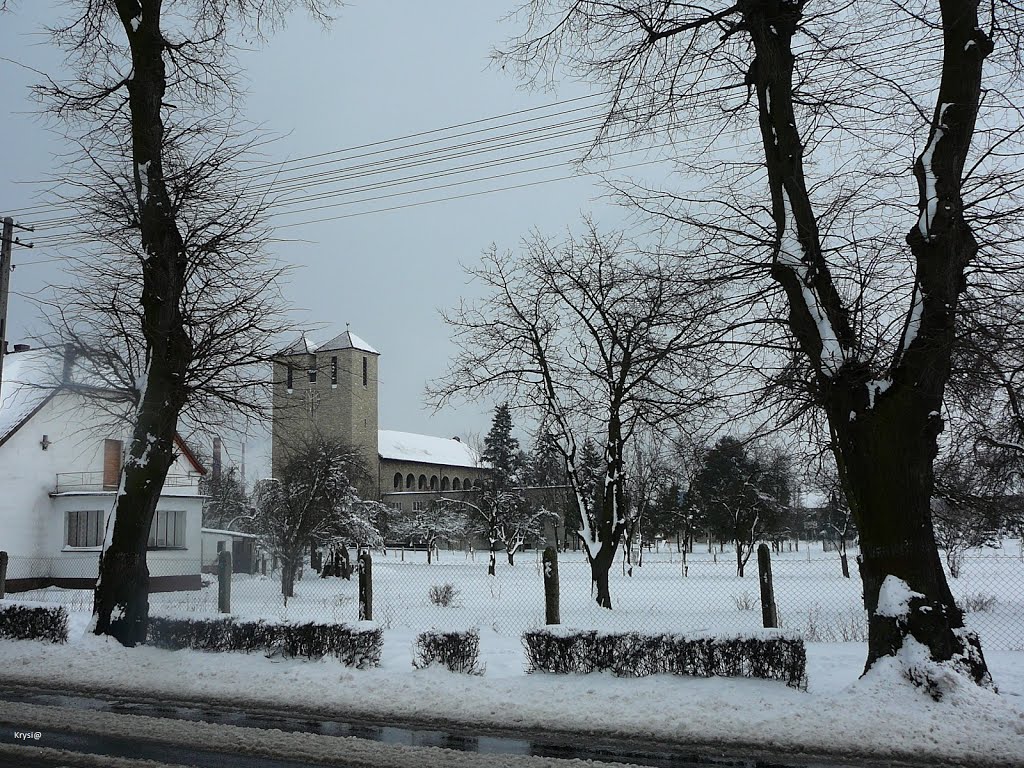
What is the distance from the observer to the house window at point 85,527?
3072cm

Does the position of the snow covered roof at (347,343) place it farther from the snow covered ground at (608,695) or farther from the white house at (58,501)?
the snow covered ground at (608,695)

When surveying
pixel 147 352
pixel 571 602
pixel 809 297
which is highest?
pixel 147 352

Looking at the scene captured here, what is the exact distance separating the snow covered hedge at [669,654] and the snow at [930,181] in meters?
3.99

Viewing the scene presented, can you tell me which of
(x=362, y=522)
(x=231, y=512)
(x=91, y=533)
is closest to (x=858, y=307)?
(x=362, y=522)

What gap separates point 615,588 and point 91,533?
19.9m

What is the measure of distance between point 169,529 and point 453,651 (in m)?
28.1

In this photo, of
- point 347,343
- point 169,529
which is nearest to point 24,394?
point 169,529

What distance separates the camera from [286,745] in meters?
6.08

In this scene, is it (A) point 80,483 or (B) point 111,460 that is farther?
(B) point 111,460

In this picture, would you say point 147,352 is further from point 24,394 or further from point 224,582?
A: point 24,394

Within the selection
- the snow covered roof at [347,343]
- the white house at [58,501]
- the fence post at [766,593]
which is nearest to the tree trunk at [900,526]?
the fence post at [766,593]

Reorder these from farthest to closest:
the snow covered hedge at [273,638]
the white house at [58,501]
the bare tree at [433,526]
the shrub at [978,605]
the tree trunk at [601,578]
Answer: the bare tree at [433,526]
the white house at [58,501]
the shrub at [978,605]
the tree trunk at [601,578]
the snow covered hedge at [273,638]

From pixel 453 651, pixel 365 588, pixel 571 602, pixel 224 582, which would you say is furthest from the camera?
pixel 571 602

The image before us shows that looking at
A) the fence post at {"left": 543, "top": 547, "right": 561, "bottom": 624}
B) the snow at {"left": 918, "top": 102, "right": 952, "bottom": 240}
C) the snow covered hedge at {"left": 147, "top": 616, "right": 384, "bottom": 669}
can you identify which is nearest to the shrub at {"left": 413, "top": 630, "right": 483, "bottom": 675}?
the snow covered hedge at {"left": 147, "top": 616, "right": 384, "bottom": 669}
